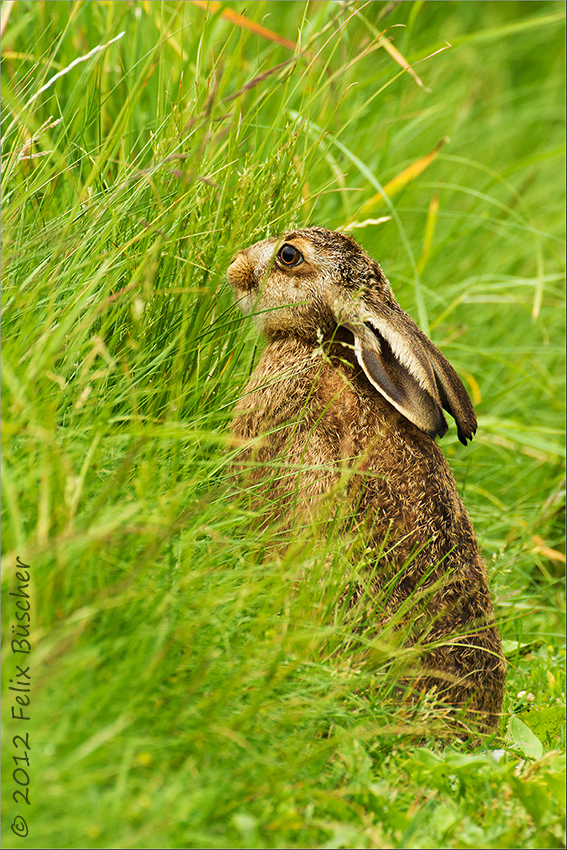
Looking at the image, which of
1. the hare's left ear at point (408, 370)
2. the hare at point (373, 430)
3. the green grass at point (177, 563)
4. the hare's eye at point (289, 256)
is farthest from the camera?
the hare's eye at point (289, 256)

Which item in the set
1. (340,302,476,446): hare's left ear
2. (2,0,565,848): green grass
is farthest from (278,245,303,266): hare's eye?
(340,302,476,446): hare's left ear

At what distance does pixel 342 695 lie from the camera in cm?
240

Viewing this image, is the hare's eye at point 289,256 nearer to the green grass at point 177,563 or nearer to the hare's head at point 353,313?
the hare's head at point 353,313

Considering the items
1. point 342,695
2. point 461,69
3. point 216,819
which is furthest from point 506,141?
point 216,819

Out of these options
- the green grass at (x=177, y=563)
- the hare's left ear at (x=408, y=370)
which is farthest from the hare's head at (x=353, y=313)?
the green grass at (x=177, y=563)

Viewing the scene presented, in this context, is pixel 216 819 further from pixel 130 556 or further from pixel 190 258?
pixel 190 258

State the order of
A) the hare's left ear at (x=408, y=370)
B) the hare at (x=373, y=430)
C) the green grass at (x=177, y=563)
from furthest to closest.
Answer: the hare's left ear at (x=408, y=370) → the hare at (x=373, y=430) → the green grass at (x=177, y=563)

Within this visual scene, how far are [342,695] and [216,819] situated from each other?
0.55m

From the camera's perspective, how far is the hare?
2.92 metres

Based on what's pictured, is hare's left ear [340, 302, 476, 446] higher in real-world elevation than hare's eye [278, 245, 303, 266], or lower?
lower

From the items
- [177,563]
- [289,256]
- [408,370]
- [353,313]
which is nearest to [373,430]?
[408,370]

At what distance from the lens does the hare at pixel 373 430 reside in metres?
2.92

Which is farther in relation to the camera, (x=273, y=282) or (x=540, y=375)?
(x=540, y=375)

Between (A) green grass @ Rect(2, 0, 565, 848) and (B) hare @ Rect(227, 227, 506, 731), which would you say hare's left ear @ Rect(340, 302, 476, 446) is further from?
(A) green grass @ Rect(2, 0, 565, 848)
